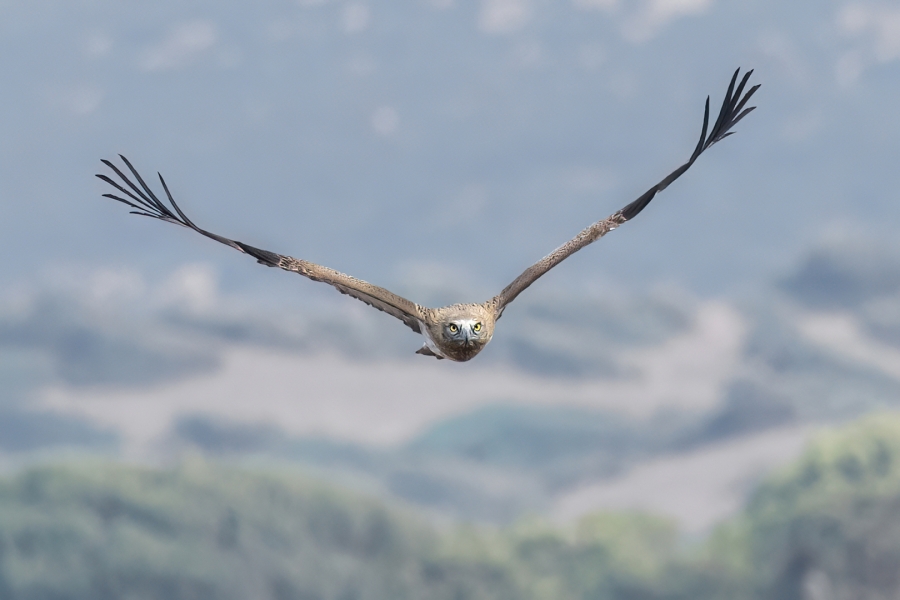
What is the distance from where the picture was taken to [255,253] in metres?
20.5

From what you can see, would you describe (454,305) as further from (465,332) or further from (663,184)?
(663,184)

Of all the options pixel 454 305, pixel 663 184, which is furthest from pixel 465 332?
pixel 663 184

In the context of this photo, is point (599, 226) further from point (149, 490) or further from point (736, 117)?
point (149, 490)

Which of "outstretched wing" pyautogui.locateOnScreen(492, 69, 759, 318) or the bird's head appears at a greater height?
"outstretched wing" pyautogui.locateOnScreen(492, 69, 759, 318)

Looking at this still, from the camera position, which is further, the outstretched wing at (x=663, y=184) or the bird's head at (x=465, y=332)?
the outstretched wing at (x=663, y=184)

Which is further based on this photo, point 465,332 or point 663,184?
point 663,184

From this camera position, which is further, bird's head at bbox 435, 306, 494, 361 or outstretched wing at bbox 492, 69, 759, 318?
outstretched wing at bbox 492, 69, 759, 318

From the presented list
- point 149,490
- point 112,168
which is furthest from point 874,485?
point 112,168

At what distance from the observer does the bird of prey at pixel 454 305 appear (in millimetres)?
18844

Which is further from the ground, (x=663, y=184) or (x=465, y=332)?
(x=663, y=184)

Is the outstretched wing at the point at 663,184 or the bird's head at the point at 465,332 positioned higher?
the outstretched wing at the point at 663,184

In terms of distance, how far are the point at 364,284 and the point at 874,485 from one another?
79063 mm

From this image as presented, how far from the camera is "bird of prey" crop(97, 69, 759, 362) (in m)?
18.8

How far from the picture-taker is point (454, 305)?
1939 centimetres
